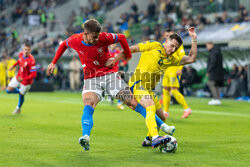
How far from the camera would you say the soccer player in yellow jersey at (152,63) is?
715cm

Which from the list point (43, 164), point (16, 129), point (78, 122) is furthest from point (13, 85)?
point (43, 164)

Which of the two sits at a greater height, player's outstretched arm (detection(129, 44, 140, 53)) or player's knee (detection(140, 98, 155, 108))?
player's outstretched arm (detection(129, 44, 140, 53))

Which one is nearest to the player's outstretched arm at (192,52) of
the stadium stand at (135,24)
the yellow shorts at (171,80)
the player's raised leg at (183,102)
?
the yellow shorts at (171,80)

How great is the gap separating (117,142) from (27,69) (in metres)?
6.64

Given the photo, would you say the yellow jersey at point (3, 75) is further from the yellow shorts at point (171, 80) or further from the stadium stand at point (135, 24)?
the yellow shorts at point (171, 80)

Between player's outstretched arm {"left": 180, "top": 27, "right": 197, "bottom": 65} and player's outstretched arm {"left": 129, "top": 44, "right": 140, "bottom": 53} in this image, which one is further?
player's outstretched arm {"left": 180, "top": 27, "right": 197, "bottom": 65}

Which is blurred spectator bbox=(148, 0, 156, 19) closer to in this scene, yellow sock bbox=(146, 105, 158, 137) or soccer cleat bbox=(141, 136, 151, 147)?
soccer cleat bbox=(141, 136, 151, 147)

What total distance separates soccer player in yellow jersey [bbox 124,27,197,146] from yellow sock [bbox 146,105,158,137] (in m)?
0.06

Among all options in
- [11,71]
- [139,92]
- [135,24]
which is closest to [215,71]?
[139,92]

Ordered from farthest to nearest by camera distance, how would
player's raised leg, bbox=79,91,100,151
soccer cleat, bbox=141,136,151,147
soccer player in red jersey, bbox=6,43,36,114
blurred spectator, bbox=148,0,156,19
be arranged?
blurred spectator, bbox=148,0,156,19, soccer player in red jersey, bbox=6,43,36,114, soccer cleat, bbox=141,136,151,147, player's raised leg, bbox=79,91,100,151

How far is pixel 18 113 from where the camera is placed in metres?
13.7

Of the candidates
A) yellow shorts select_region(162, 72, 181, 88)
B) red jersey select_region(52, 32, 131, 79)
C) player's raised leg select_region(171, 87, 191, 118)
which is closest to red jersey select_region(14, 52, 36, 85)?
yellow shorts select_region(162, 72, 181, 88)

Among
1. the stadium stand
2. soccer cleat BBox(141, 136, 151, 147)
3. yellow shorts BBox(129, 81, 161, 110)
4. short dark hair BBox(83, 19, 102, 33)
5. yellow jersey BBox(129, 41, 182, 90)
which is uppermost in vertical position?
the stadium stand

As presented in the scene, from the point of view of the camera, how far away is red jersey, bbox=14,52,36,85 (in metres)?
13.6
